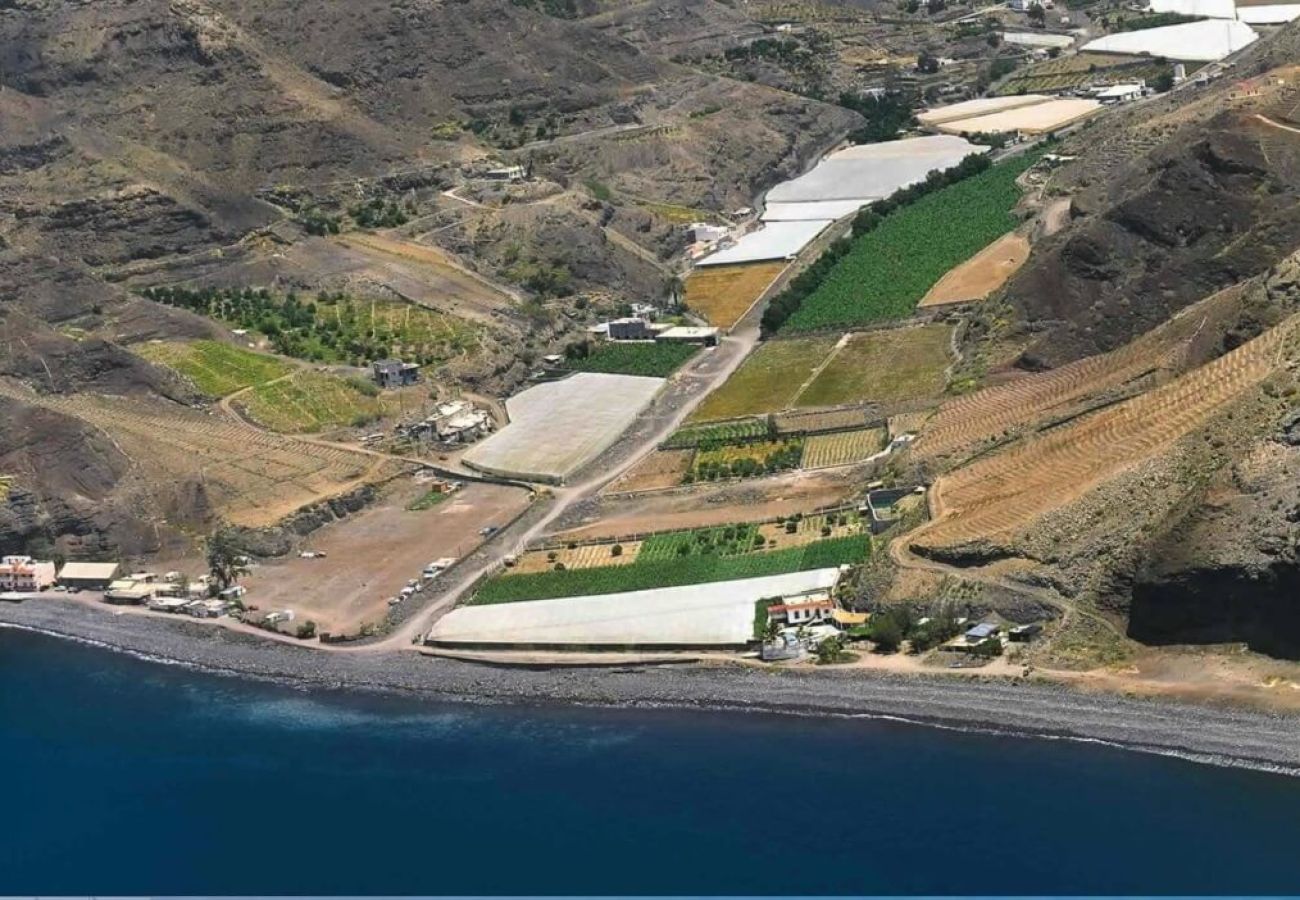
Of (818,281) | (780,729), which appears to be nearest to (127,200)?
(818,281)

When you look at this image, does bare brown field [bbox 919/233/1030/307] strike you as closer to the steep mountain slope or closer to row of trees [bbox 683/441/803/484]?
the steep mountain slope

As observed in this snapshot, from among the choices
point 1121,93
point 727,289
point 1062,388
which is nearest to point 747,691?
point 1062,388

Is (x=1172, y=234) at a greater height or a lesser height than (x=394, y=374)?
greater

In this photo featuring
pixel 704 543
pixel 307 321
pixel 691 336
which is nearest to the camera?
pixel 704 543

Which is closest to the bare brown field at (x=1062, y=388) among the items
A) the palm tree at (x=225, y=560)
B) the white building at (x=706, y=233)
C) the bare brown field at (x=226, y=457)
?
the bare brown field at (x=226, y=457)

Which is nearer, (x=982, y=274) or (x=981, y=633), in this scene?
(x=981, y=633)

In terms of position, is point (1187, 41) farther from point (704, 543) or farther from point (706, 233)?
point (704, 543)

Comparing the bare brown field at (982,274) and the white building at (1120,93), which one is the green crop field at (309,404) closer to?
the bare brown field at (982,274)
